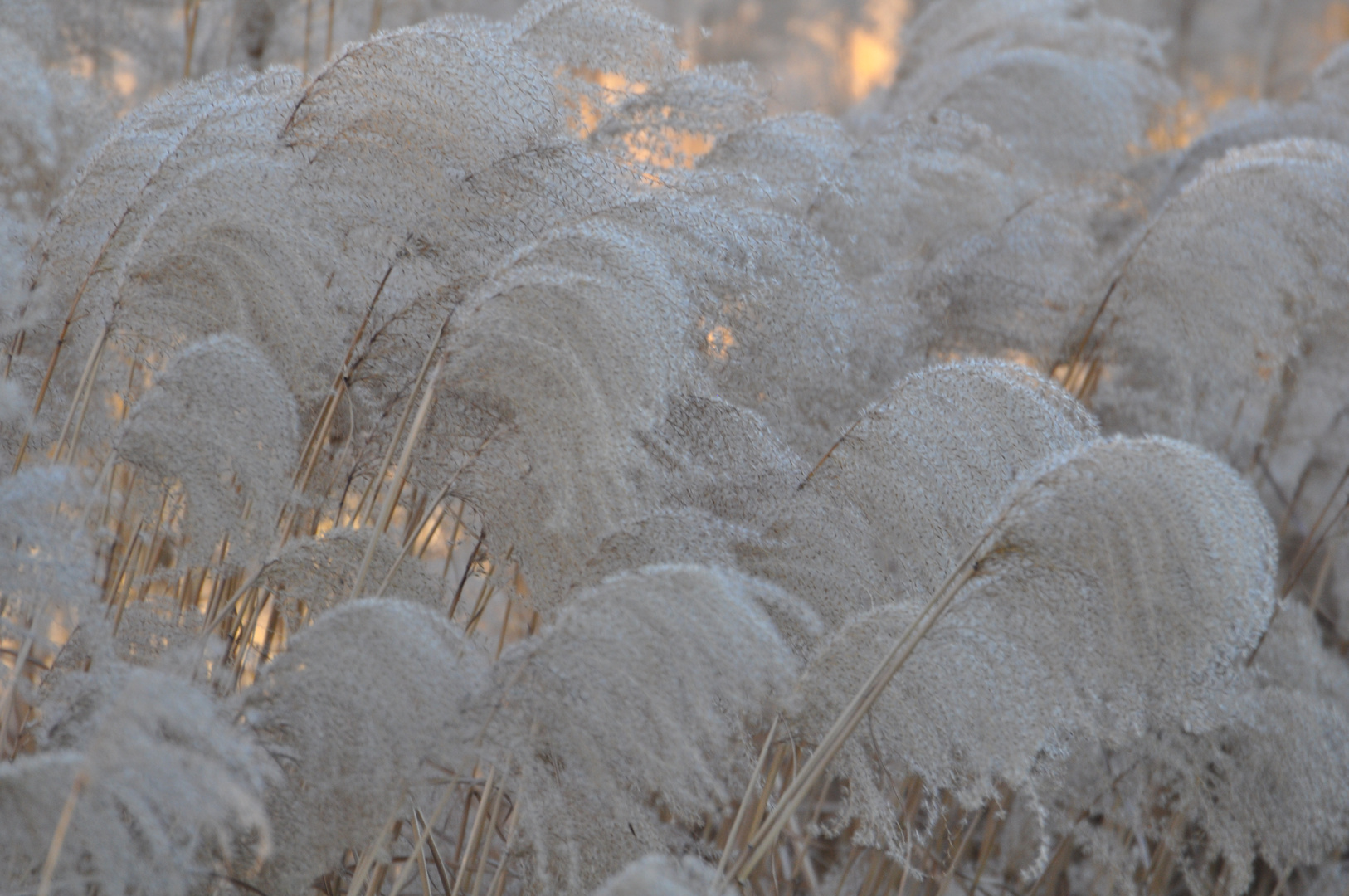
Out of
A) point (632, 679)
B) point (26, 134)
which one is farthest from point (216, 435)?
point (26, 134)

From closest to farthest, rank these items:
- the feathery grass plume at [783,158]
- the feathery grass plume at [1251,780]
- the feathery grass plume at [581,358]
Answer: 1. the feathery grass plume at [581,358]
2. the feathery grass plume at [1251,780]
3. the feathery grass plume at [783,158]

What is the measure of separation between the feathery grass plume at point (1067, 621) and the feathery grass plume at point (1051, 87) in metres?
2.68

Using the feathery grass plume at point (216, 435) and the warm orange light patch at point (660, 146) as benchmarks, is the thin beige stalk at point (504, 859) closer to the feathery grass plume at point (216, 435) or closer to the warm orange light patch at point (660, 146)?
Result: the feathery grass plume at point (216, 435)

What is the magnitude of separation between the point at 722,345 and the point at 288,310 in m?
0.96

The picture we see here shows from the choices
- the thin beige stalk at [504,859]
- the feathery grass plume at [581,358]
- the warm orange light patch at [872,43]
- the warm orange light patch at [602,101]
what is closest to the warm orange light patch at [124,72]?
the warm orange light patch at [602,101]

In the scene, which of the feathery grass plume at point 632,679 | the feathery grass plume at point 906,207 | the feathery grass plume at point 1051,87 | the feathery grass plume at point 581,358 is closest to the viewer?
the feathery grass plume at point 632,679

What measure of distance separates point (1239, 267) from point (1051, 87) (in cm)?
154

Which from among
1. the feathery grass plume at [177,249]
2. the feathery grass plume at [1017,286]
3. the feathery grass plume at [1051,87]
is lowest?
the feathery grass plume at [177,249]

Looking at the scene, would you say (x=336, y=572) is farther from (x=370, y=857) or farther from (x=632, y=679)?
(x=632, y=679)

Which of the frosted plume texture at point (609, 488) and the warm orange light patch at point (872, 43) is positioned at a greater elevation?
the warm orange light patch at point (872, 43)

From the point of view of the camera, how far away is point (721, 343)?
2711mm

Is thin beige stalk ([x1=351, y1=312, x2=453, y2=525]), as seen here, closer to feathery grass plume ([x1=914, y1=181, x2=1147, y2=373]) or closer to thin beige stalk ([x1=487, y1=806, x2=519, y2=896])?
thin beige stalk ([x1=487, y1=806, x2=519, y2=896])

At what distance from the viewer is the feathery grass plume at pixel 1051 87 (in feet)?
14.6

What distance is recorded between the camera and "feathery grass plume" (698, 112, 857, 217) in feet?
10.1
